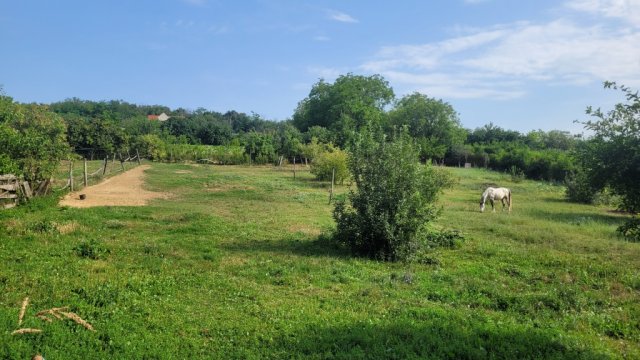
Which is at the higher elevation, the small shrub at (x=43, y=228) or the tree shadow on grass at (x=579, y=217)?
the small shrub at (x=43, y=228)

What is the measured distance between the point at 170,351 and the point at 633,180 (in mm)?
7813

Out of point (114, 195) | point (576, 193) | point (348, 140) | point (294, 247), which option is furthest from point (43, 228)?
point (348, 140)

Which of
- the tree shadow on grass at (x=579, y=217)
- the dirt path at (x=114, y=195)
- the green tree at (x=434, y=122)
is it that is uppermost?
the green tree at (x=434, y=122)

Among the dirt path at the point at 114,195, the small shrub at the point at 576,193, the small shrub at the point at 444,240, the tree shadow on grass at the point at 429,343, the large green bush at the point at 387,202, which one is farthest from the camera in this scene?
the small shrub at the point at 576,193

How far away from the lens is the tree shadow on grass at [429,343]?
6414mm

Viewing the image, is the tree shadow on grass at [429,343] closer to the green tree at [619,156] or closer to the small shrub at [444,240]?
the green tree at [619,156]

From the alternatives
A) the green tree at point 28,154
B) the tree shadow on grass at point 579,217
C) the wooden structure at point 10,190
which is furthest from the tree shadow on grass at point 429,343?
the green tree at point 28,154

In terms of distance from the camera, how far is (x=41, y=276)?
8.48 metres

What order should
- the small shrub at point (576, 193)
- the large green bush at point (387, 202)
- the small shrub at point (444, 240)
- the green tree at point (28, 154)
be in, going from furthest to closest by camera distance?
the small shrub at point (576, 193) < the green tree at point (28, 154) < the small shrub at point (444, 240) < the large green bush at point (387, 202)

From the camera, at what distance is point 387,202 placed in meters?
12.9

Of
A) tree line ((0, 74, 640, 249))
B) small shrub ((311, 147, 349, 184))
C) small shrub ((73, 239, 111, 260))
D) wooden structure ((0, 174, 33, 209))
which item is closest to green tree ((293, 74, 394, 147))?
tree line ((0, 74, 640, 249))

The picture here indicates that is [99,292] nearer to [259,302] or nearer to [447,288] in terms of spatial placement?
[259,302]

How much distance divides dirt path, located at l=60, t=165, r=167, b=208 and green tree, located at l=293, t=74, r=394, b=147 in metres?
53.7

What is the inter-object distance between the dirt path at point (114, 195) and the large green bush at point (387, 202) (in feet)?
37.9
